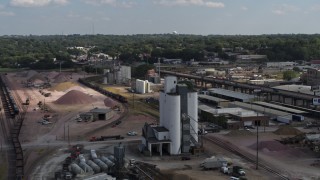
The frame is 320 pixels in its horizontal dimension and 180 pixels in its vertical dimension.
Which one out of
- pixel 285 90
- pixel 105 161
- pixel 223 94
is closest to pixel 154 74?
pixel 223 94

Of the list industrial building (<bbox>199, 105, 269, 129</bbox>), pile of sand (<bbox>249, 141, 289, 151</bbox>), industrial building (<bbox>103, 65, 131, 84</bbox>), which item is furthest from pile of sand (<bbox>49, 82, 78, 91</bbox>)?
pile of sand (<bbox>249, 141, 289, 151</bbox>)

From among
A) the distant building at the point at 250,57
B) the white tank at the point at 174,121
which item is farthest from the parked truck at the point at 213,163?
the distant building at the point at 250,57

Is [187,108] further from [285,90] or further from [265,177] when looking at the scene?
[285,90]

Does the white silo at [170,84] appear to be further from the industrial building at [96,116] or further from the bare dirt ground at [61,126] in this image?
the industrial building at [96,116]

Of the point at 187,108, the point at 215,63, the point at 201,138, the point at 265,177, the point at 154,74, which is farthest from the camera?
the point at 215,63

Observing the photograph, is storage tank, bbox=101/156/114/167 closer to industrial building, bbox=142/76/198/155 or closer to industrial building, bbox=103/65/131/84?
industrial building, bbox=142/76/198/155

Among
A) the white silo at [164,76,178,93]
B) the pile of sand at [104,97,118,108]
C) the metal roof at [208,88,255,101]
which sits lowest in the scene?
the pile of sand at [104,97,118,108]

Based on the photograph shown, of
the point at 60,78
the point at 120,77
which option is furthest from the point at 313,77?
the point at 60,78
